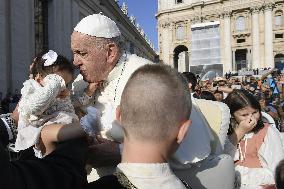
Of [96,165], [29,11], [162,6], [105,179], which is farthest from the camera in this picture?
[162,6]

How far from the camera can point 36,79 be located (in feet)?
7.69

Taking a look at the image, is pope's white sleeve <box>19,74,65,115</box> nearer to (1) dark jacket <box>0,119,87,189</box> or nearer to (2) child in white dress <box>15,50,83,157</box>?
(2) child in white dress <box>15,50,83,157</box>

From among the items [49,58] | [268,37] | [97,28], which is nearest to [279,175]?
[97,28]

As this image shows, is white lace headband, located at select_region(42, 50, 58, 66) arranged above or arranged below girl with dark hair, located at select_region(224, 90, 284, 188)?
above

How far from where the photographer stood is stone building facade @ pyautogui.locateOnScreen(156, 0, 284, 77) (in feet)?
135

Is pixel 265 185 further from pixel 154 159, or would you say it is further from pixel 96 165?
pixel 154 159

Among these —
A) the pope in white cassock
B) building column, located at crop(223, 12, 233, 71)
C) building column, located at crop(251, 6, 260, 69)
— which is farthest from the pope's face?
building column, located at crop(223, 12, 233, 71)

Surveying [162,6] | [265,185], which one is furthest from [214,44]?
[265,185]

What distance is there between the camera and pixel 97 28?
2.02m

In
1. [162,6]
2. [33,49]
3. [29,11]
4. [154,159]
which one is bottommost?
[154,159]

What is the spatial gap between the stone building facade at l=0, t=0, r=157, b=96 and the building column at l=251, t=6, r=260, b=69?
2553 centimetres

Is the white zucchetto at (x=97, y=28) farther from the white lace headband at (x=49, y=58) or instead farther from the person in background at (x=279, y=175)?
the person in background at (x=279, y=175)

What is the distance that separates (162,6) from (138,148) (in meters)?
49.5

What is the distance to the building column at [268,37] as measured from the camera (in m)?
41.2
